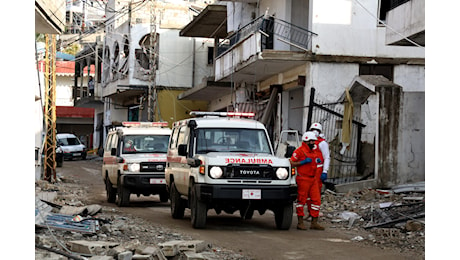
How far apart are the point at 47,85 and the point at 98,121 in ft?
117

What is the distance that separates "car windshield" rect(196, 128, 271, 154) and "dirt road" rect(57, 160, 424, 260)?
1.54 metres

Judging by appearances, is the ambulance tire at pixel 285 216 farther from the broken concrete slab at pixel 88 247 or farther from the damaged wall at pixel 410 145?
the damaged wall at pixel 410 145

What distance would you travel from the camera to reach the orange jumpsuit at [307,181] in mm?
13586

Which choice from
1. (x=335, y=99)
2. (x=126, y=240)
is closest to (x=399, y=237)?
(x=126, y=240)

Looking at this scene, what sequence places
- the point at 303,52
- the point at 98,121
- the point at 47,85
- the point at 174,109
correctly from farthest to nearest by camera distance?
the point at 98,121, the point at 174,109, the point at 47,85, the point at 303,52

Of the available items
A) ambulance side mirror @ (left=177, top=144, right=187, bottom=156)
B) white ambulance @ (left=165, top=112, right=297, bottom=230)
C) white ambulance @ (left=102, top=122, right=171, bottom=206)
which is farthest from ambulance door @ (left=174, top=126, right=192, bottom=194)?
white ambulance @ (left=102, top=122, right=171, bottom=206)

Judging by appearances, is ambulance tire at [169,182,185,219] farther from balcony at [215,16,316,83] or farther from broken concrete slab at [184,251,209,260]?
balcony at [215,16,316,83]

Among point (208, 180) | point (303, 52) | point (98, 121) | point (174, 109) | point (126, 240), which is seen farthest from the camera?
point (98, 121)

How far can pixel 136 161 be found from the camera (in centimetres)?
1844

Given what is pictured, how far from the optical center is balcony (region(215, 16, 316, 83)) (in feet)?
79.7

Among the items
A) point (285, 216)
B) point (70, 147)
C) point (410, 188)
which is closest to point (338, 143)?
point (410, 188)

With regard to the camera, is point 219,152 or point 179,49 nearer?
point 219,152

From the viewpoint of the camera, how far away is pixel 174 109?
45375 millimetres
